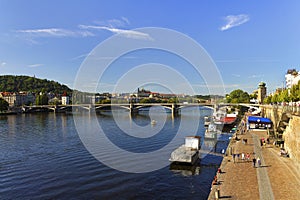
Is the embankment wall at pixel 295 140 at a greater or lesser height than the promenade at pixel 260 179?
greater

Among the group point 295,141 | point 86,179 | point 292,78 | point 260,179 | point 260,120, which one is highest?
point 292,78

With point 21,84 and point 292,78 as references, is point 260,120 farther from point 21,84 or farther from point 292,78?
point 21,84

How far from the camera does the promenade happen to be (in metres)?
14.2

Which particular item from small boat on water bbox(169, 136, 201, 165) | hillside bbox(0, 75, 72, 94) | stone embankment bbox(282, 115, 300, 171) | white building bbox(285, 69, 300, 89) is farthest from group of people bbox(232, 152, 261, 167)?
hillside bbox(0, 75, 72, 94)

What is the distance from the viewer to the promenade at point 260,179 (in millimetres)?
14219

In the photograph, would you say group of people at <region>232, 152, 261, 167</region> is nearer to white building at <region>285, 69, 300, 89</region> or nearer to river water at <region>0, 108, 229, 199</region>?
river water at <region>0, 108, 229, 199</region>

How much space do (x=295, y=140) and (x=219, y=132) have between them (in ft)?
83.2

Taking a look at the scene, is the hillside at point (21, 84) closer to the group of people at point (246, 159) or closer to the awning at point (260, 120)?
the awning at point (260, 120)

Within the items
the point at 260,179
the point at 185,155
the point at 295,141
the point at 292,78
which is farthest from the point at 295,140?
the point at 292,78

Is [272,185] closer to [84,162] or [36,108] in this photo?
[84,162]

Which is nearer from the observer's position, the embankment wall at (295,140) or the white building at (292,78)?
the embankment wall at (295,140)

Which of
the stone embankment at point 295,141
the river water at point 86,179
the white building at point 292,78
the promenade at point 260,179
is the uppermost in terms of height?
the white building at point 292,78

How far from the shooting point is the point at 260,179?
55.5 feet

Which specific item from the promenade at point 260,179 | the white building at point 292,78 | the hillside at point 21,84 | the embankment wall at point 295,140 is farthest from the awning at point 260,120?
the hillside at point 21,84
